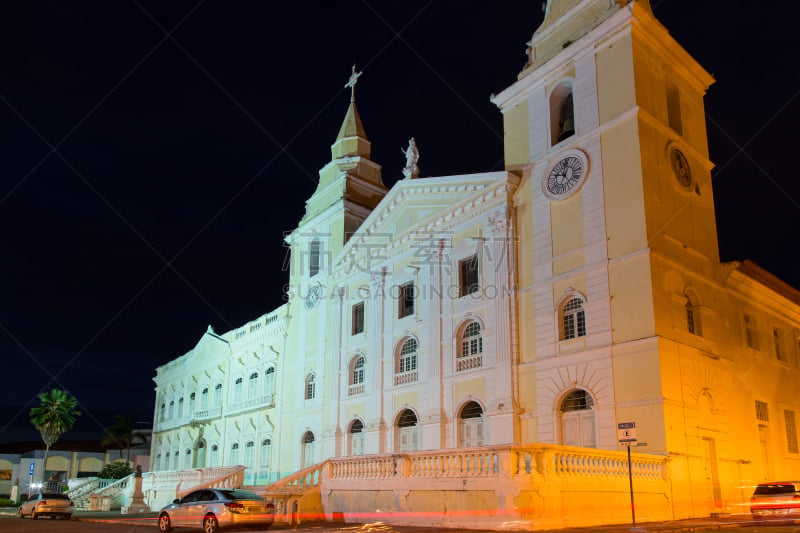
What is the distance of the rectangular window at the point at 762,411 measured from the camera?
1081 inches

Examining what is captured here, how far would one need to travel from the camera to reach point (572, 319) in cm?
2539

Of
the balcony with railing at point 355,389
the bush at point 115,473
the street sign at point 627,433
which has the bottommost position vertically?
the bush at point 115,473

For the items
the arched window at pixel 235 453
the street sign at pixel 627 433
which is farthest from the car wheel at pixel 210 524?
the arched window at pixel 235 453

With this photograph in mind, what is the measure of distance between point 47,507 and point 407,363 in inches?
617

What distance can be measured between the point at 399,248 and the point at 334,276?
594 centimetres

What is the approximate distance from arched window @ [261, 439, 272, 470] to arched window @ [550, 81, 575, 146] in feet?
79.2

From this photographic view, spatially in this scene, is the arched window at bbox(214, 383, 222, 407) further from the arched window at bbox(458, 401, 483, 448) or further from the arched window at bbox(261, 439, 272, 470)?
the arched window at bbox(458, 401, 483, 448)

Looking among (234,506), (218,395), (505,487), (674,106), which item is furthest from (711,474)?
(218,395)

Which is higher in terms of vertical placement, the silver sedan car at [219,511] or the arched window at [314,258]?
the arched window at [314,258]

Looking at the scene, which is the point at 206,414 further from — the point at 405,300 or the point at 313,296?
the point at 405,300

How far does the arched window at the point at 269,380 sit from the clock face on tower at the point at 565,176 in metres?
22.4

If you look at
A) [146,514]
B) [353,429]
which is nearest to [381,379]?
[353,429]

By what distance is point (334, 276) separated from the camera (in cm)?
3841

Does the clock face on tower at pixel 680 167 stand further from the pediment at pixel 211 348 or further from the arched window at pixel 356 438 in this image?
the pediment at pixel 211 348
